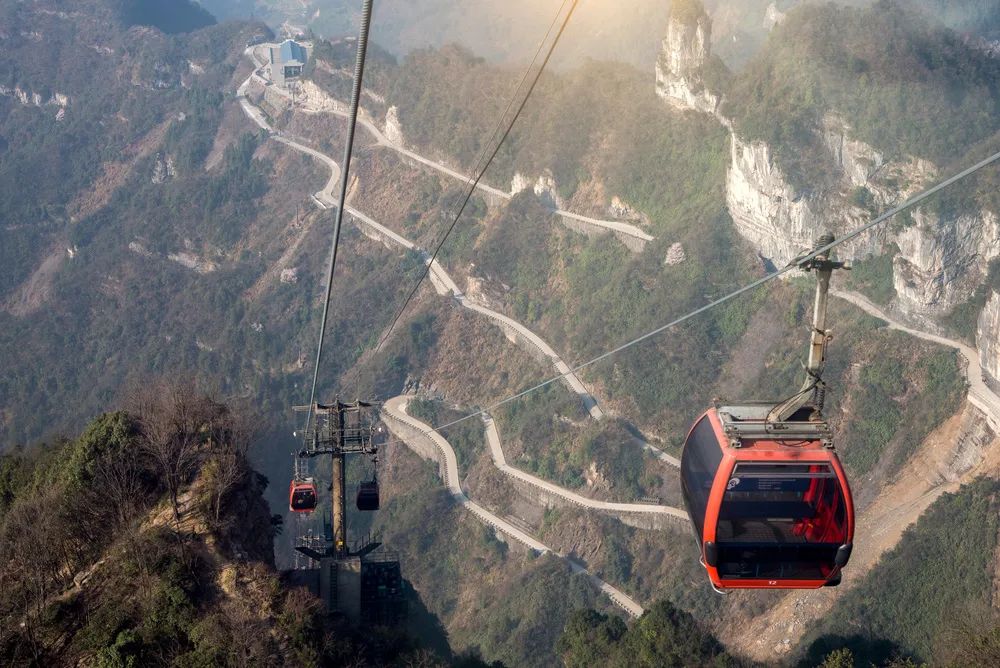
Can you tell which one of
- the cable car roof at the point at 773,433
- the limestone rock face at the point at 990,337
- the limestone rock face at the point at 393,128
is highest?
the cable car roof at the point at 773,433

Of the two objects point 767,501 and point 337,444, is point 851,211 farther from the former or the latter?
point 767,501

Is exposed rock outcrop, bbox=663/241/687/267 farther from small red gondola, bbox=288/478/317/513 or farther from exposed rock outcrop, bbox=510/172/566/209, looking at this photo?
small red gondola, bbox=288/478/317/513

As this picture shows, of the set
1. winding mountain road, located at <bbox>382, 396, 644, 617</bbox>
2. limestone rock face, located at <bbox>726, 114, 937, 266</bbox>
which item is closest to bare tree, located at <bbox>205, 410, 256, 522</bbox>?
winding mountain road, located at <bbox>382, 396, 644, 617</bbox>

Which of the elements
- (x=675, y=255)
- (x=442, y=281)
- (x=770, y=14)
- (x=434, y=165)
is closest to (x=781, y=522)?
(x=675, y=255)

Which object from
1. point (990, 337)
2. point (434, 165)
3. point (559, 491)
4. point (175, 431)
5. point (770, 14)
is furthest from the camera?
point (770, 14)

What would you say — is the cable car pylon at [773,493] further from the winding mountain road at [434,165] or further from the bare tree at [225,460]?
the winding mountain road at [434,165]

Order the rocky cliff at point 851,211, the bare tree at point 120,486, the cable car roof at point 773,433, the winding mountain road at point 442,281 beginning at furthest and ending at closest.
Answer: the winding mountain road at point 442,281, the rocky cliff at point 851,211, the bare tree at point 120,486, the cable car roof at point 773,433

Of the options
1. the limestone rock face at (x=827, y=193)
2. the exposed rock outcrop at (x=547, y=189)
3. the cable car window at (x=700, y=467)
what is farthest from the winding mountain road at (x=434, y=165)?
the cable car window at (x=700, y=467)
